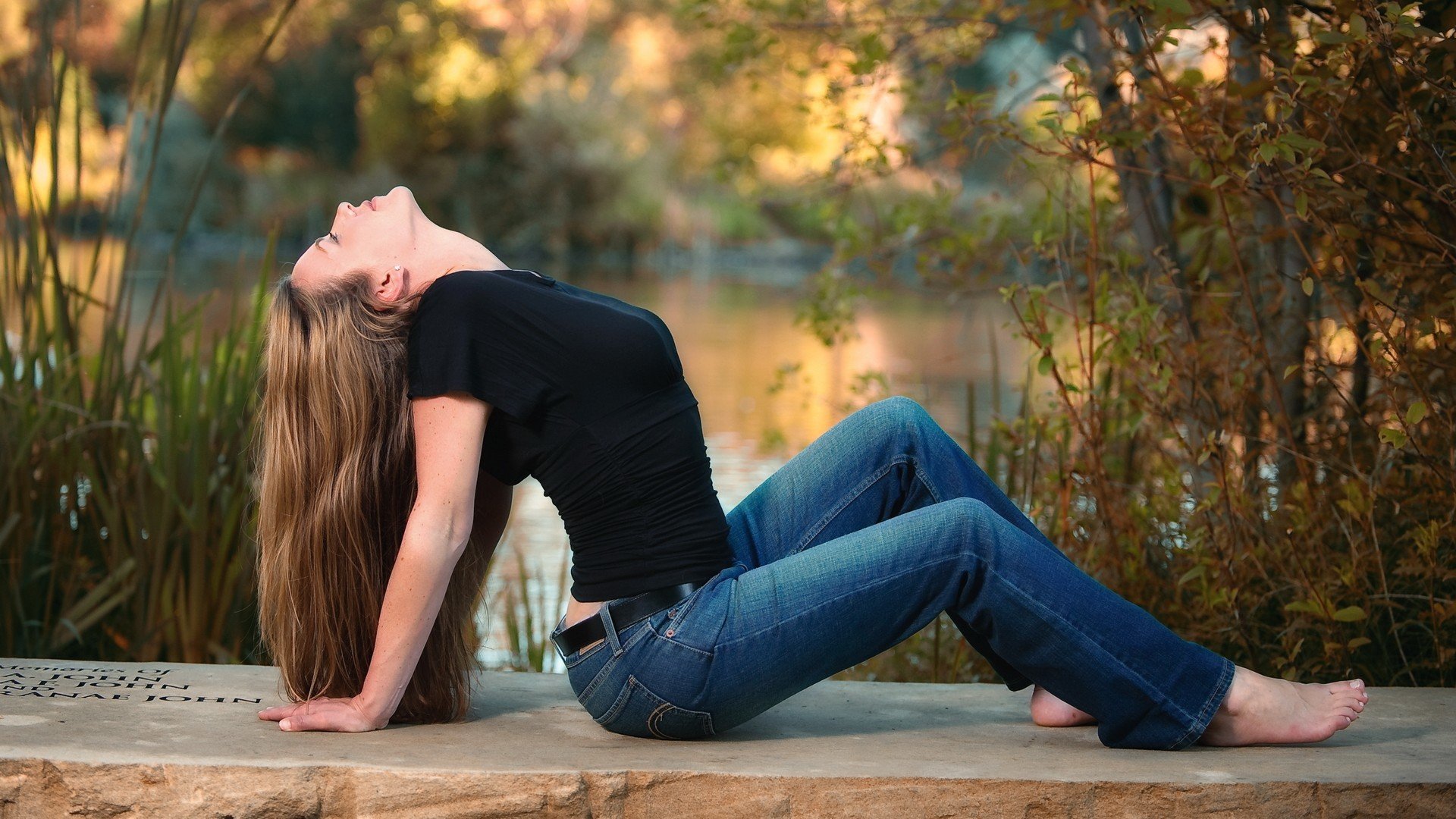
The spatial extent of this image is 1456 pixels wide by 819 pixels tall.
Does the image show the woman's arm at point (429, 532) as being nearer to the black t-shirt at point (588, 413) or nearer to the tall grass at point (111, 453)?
the black t-shirt at point (588, 413)

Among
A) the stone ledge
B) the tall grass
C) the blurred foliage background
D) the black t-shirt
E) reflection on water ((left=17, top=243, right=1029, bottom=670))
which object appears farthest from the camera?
reflection on water ((left=17, top=243, right=1029, bottom=670))

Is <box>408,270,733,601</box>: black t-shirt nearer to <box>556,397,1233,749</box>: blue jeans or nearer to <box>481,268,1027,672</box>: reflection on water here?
<box>556,397,1233,749</box>: blue jeans

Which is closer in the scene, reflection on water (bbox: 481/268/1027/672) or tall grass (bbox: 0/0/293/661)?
tall grass (bbox: 0/0/293/661)

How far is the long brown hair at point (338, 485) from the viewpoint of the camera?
1.94m

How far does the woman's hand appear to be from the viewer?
77.0 inches

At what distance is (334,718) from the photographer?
1.96 m

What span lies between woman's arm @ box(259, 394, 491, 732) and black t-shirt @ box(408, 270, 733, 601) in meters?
0.04

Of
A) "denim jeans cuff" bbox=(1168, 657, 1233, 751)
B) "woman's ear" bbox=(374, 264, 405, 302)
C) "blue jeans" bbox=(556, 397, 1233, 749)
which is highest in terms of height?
"woman's ear" bbox=(374, 264, 405, 302)

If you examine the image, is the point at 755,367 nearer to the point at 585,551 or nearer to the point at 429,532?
the point at 585,551

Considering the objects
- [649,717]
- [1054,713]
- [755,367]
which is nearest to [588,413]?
[649,717]

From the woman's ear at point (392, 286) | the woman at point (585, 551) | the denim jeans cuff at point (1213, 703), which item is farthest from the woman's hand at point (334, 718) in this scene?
the denim jeans cuff at point (1213, 703)

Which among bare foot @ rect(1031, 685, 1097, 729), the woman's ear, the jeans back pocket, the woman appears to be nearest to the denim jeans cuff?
the woman

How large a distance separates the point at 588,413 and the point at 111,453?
58.5 inches

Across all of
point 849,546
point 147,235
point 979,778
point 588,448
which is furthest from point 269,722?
point 147,235
